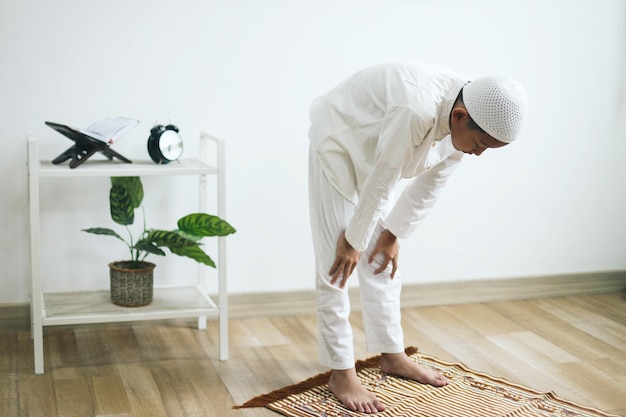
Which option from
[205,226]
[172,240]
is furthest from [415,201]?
[172,240]

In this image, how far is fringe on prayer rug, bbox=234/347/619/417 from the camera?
2141 millimetres

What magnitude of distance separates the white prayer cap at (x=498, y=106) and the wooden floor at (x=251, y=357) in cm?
86

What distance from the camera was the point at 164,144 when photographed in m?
2.48

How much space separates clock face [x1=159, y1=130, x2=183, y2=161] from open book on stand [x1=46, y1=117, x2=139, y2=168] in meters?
0.10

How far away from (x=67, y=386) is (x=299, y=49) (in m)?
1.35

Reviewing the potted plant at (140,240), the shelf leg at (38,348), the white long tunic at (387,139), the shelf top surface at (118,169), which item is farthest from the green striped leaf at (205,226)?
the shelf leg at (38,348)

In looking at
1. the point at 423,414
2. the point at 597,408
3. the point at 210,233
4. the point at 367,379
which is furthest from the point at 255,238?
the point at 597,408

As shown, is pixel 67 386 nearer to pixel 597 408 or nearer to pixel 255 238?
pixel 255 238

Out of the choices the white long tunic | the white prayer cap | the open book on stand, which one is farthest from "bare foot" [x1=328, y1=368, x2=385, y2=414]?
the open book on stand

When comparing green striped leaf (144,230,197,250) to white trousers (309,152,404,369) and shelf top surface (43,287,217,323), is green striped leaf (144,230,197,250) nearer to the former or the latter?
shelf top surface (43,287,217,323)

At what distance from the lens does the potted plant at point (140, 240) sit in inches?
95.1

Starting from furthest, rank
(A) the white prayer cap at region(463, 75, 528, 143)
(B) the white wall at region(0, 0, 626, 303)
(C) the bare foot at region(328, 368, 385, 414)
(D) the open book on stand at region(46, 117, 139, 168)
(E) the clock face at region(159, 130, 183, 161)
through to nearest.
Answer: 1. (B) the white wall at region(0, 0, 626, 303)
2. (E) the clock face at region(159, 130, 183, 161)
3. (D) the open book on stand at region(46, 117, 139, 168)
4. (C) the bare foot at region(328, 368, 385, 414)
5. (A) the white prayer cap at region(463, 75, 528, 143)

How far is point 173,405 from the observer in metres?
2.16

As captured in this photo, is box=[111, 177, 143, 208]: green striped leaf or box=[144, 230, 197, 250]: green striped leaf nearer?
box=[144, 230, 197, 250]: green striped leaf
